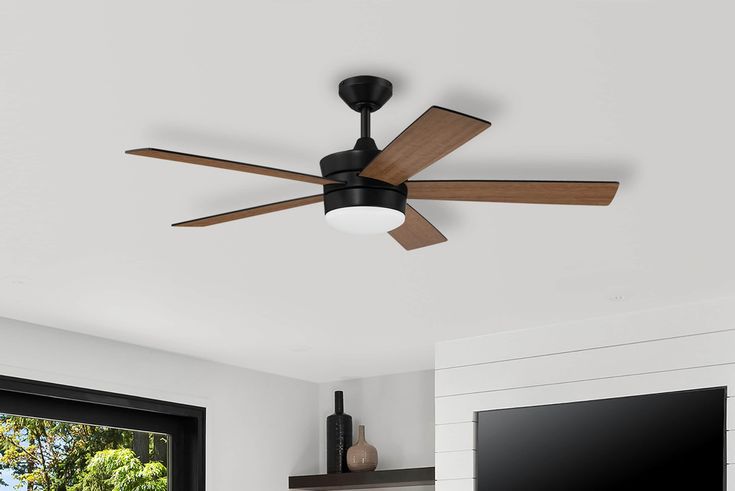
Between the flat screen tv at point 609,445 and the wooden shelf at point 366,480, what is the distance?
2.45 ft

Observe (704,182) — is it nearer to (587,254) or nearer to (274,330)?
(587,254)

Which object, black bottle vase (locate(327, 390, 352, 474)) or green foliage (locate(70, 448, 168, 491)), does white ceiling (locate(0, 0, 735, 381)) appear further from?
black bottle vase (locate(327, 390, 352, 474))

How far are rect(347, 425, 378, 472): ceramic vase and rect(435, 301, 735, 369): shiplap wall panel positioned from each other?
1.10 metres

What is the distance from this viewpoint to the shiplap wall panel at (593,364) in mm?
4328

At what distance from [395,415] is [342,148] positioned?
3797 millimetres

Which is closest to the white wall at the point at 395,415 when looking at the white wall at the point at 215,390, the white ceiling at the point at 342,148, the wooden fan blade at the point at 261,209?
the white wall at the point at 215,390

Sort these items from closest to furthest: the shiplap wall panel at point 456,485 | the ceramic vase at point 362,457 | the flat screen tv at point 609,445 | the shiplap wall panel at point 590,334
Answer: the flat screen tv at point 609,445 < the shiplap wall panel at point 590,334 < the shiplap wall panel at point 456,485 < the ceramic vase at point 362,457

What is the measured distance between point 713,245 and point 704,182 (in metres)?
0.68

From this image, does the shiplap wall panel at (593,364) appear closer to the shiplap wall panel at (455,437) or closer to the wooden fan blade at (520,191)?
the shiplap wall panel at (455,437)

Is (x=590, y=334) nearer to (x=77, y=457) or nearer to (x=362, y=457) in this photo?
(x=362, y=457)

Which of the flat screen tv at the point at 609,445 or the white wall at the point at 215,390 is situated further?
the white wall at the point at 215,390

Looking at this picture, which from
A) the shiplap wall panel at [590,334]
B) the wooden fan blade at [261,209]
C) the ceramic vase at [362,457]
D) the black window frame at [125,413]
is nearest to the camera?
the wooden fan blade at [261,209]

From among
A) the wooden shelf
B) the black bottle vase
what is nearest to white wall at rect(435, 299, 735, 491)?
the wooden shelf

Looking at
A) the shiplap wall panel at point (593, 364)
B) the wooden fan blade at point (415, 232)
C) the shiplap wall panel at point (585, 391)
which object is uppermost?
the wooden fan blade at point (415, 232)
